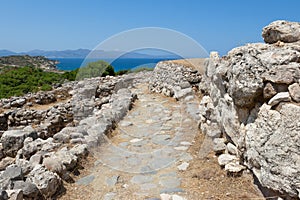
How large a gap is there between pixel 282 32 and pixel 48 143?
525 centimetres

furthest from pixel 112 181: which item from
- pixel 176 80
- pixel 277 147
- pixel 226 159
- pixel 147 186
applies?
pixel 176 80

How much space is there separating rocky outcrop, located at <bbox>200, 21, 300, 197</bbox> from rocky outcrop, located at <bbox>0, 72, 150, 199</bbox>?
2930mm

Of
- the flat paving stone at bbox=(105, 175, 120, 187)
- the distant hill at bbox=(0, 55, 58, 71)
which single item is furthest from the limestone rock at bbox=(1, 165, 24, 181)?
the distant hill at bbox=(0, 55, 58, 71)

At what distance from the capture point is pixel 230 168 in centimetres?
418

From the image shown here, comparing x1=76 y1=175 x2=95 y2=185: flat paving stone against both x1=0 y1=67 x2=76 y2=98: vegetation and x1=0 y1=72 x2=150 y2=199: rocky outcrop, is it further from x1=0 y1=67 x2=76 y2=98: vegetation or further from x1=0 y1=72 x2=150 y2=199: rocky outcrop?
x1=0 y1=67 x2=76 y2=98: vegetation

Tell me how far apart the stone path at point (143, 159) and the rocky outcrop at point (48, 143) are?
0.38 meters

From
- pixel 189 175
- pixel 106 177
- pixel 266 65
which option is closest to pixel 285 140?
pixel 266 65

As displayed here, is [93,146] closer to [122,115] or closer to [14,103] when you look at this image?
[122,115]

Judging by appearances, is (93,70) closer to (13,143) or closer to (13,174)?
(13,143)

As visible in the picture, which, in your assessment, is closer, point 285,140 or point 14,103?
point 285,140

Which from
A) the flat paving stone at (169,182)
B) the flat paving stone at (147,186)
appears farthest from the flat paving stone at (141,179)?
the flat paving stone at (169,182)

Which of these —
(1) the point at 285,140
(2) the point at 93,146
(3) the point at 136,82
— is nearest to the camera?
(1) the point at 285,140

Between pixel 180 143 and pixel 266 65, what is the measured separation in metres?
3.06

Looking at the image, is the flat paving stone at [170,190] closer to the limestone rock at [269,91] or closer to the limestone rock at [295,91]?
the limestone rock at [269,91]
